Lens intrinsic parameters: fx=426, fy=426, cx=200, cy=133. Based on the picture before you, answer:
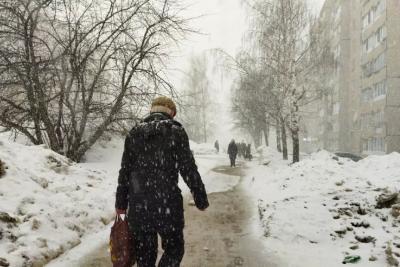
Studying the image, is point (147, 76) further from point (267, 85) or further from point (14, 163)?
point (267, 85)

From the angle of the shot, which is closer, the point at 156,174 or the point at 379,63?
the point at 156,174

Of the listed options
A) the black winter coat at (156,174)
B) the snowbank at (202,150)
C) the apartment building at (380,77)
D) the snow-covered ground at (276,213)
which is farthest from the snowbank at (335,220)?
the snowbank at (202,150)

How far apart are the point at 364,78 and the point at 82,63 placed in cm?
3819

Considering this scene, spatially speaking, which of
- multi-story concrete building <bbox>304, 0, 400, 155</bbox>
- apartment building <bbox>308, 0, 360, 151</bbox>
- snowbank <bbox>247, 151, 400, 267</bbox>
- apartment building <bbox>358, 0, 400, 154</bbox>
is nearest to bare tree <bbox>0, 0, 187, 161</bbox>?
snowbank <bbox>247, 151, 400, 267</bbox>

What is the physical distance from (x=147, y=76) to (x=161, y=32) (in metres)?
1.47

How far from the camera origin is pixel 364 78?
44719 mm

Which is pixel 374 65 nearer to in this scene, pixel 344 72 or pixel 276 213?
pixel 344 72

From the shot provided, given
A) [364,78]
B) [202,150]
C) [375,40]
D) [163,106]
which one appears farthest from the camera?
[364,78]

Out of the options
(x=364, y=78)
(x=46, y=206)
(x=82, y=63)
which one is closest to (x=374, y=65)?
(x=364, y=78)

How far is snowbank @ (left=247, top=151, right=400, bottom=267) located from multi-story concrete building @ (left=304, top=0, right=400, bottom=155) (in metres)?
16.0

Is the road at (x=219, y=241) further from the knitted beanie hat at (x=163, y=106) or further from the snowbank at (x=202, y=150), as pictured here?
the snowbank at (x=202, y=150)

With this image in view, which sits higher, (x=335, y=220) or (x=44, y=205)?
(x=44, y=205)

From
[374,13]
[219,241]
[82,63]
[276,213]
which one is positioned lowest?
[219,241]

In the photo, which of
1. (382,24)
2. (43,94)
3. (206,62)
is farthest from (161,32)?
(206,62)
